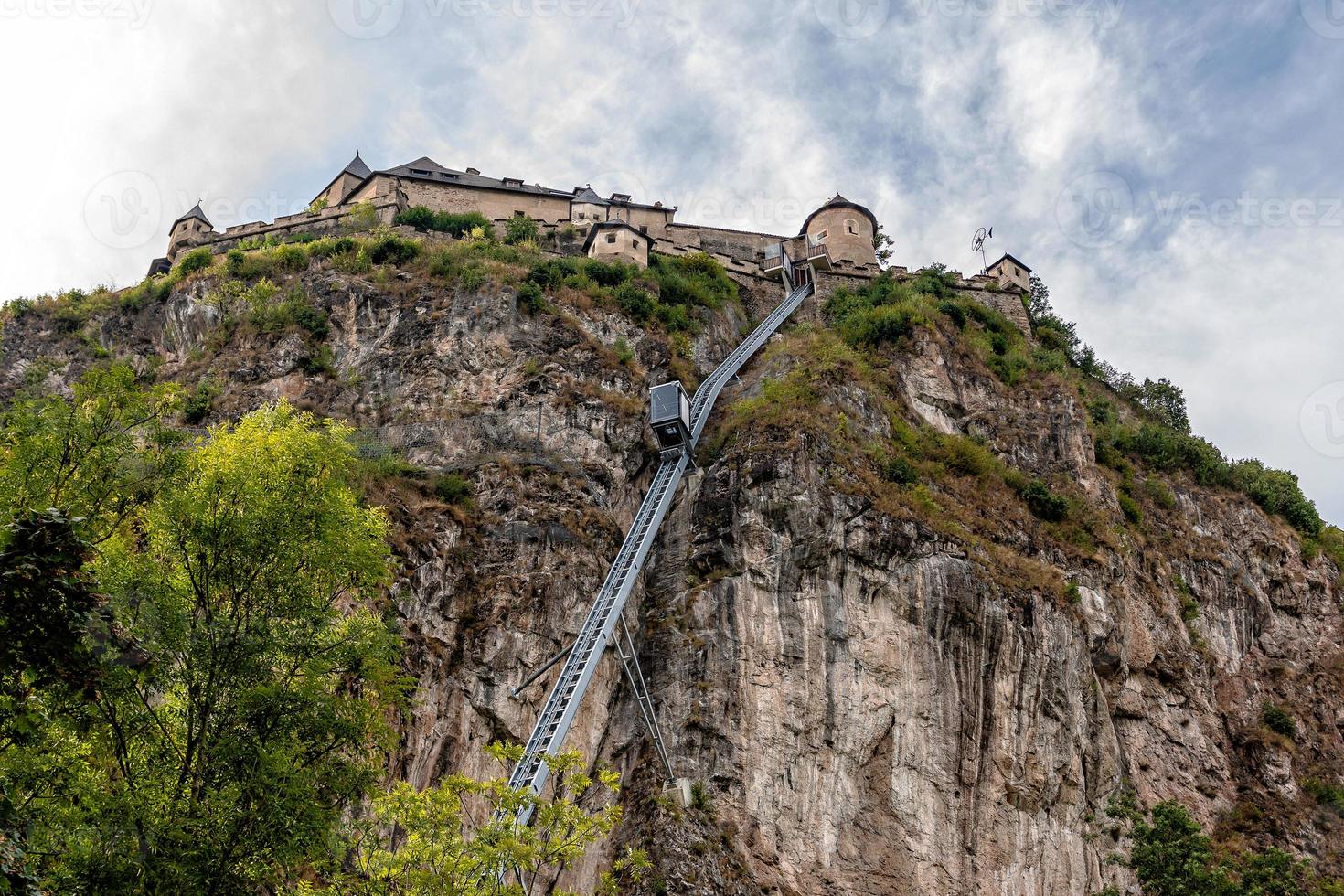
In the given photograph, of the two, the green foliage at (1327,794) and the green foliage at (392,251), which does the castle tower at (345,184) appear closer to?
the green foliage at (392,251)

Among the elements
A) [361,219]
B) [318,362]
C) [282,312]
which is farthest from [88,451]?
[361,219]

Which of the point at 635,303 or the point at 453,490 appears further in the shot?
the point at 635,303

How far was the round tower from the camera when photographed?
192 feet

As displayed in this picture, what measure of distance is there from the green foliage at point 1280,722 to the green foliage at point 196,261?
134 ft

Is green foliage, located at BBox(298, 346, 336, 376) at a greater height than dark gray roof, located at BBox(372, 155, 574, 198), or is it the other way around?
dark gray roof, located at BBox(372, 155, 574, 198)

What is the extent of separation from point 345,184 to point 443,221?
10.8 meters

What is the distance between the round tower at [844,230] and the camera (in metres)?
58.5

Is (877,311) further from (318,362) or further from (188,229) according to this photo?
(188,229)

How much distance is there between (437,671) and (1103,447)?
2988 centimetres

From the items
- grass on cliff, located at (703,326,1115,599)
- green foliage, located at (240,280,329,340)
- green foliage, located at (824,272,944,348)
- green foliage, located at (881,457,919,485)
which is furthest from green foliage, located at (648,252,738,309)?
green foliage, located at (240,280,329,340)

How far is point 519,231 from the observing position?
50656 mm

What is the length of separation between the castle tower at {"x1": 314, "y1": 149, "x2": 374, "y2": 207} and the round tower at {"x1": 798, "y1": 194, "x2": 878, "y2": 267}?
2184 centimetres

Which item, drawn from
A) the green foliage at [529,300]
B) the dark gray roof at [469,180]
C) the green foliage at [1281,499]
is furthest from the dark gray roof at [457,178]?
the green foliage at [1281,499]

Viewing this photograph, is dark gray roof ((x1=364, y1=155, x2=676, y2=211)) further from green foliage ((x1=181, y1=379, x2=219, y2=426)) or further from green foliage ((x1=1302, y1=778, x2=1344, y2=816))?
green foliage ((x1=1302, y1=778, x2=1344, y2=816))
